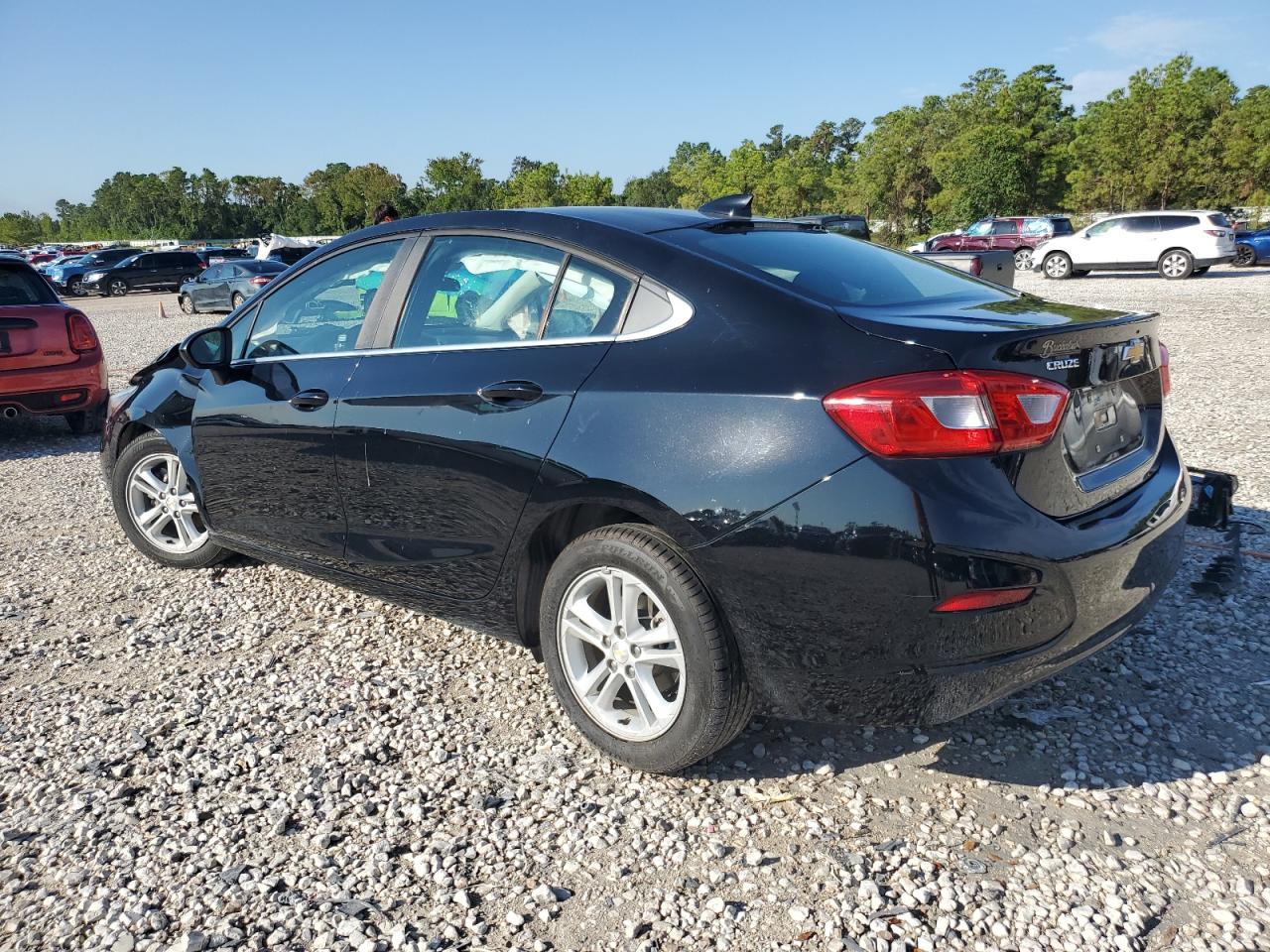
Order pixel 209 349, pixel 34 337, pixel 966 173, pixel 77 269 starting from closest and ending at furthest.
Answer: pixel 209 349 < pixel 34 337 < pixel 77 269 < pixel 966 173

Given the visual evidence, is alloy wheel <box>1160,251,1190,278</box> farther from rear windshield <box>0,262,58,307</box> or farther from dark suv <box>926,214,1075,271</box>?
rear windshield <box>0,262,58,307</box>

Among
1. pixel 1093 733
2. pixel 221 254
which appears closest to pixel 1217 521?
pixel 1093 733

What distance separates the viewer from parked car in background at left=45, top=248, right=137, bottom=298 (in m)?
37.9

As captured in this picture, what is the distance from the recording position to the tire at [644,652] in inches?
100

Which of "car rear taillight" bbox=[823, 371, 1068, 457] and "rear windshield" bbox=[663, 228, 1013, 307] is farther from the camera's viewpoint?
"rear windshield" bbox=[663, 228, 1013, 307]

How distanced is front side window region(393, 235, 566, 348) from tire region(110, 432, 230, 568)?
182 centimetres

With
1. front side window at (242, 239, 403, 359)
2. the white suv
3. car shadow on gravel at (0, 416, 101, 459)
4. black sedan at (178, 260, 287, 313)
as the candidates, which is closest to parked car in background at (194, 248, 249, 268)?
black sedan at (178, 260, 287, 313)

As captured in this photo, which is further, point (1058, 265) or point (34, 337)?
point (1058, 265)

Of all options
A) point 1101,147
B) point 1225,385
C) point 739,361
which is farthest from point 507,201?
point 739,361

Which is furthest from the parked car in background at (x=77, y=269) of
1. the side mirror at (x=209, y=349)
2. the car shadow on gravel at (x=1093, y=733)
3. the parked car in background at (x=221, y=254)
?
the car shadow on gravel at (x=1093, y=733)

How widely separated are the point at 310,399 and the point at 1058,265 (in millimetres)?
25348

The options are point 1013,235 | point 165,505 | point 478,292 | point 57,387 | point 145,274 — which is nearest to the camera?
point 478,292

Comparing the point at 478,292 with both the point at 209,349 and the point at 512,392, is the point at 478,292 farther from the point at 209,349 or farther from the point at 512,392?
the point at 209,349

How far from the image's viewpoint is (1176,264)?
2302 cm
